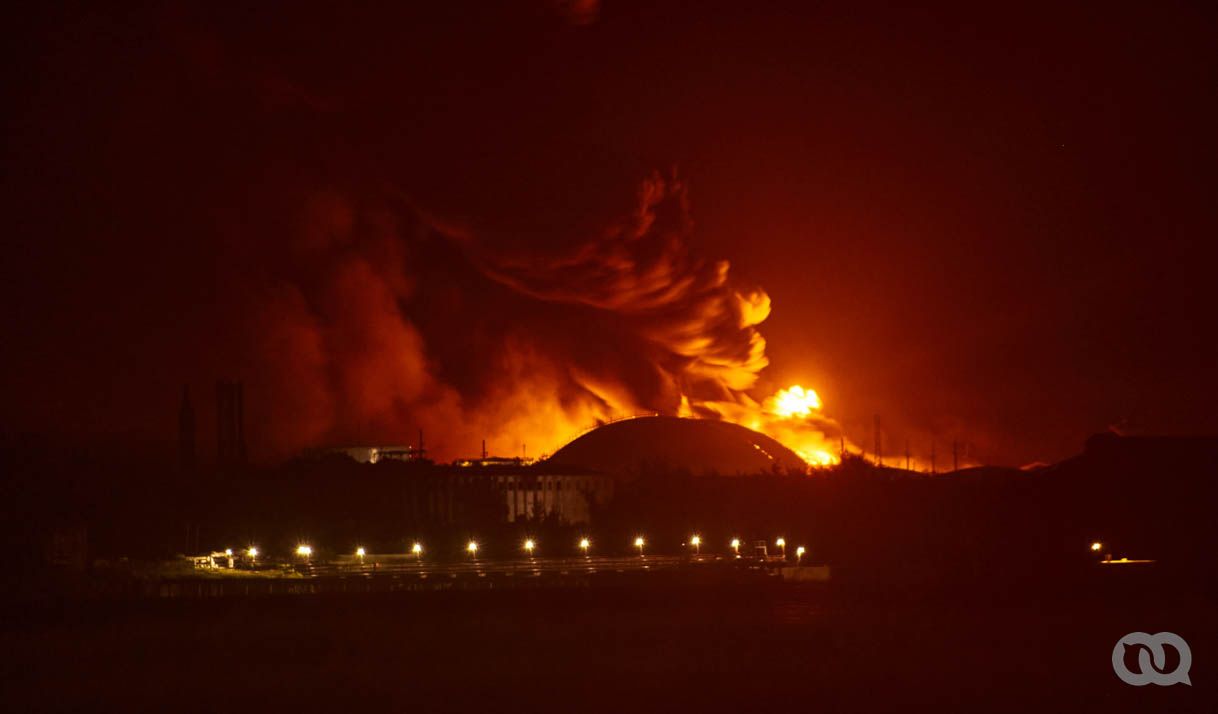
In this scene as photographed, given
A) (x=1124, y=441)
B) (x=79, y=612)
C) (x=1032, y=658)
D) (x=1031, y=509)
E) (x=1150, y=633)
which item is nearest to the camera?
(x=1032, y=658)

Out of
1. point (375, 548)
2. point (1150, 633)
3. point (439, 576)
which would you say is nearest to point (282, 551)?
point (375, 548)

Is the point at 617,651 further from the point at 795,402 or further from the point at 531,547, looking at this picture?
the point at 795,402

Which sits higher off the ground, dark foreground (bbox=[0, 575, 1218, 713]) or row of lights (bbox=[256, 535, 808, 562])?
row of lights (bbox=[256, 535, 808, 562])

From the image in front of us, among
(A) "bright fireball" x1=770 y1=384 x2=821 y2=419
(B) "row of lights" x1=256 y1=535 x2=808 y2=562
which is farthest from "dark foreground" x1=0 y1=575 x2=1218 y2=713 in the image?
(A) "bright fireball" x1=770 y1=384 x2=821 y2=419

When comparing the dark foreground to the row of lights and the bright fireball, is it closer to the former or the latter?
the row of lights

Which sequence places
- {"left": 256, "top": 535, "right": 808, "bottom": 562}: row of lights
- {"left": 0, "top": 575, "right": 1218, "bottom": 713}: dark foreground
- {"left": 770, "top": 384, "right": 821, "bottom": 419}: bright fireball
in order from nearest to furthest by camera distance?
{"left": 0, "top": 575, "right": 1218, "bottom": 713}: dark foreground < {"left": 256, "top": 535, "right": 808, "bottom": 562}: row of lights < {"left": 770, "top": 384, "right": 821, "bottom": 419}: bright fireball

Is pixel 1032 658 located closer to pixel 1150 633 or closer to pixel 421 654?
pixel 1150 633

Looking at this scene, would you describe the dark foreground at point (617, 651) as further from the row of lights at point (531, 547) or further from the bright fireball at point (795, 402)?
the bright fireball at point (795, 402)

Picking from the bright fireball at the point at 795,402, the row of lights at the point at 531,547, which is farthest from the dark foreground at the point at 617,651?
the bright fireball at the point at 795,402
